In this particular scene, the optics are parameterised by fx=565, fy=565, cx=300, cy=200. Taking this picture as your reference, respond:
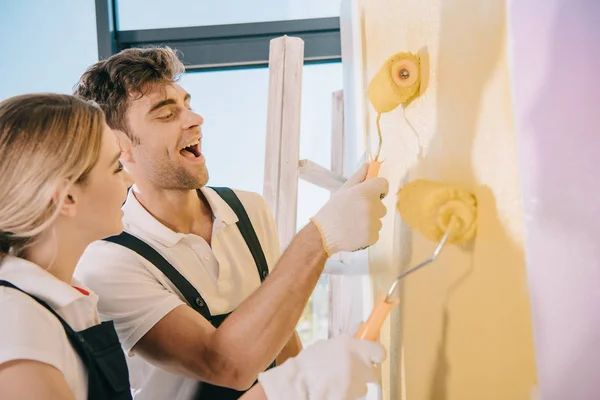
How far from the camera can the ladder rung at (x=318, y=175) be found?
5.32 feet

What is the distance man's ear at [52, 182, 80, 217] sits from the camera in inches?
36.9

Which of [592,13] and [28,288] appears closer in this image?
[592,13]

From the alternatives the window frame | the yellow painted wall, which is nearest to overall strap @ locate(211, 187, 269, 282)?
the yellow painted wall

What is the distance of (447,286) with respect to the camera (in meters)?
0.94

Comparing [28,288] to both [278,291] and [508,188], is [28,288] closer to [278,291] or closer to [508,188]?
[278,291]

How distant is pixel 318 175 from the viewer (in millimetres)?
1646

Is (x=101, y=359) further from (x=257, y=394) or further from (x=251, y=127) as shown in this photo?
(x=251, y=127)

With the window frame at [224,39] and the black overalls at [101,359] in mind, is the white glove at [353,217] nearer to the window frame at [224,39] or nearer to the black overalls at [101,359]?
the black overalls at [101,359]

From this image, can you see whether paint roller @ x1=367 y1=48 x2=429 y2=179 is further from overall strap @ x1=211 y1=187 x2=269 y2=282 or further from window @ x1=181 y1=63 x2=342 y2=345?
window @ x1=181 y1=63 x2=342 y2=345

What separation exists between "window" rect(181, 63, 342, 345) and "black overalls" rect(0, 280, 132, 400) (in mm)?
1960

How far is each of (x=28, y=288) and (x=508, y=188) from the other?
29.2 inches

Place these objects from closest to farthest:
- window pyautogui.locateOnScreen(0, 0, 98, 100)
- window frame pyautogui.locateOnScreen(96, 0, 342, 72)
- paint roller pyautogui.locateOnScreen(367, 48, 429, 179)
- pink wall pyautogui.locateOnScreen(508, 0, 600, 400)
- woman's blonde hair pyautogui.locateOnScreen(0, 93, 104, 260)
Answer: pink wall pyautogui.locateOnScreen(508, 0, 600, 400) < woman's blonde hair pyautogui.locateOnScreen(0, 93, 104, 260) < paint roller pyautogui.locateOnScreen(367, 48, 429, 179) < window frame pyautogui.locateOnScreen(96, 0, 342, 72) < window pyautogui.locateOnScreen(0, 0, 98, 100)

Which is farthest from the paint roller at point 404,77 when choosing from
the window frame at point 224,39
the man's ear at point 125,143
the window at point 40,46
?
the window at point 40,46

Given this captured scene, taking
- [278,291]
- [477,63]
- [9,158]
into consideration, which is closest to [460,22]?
[477,63]
